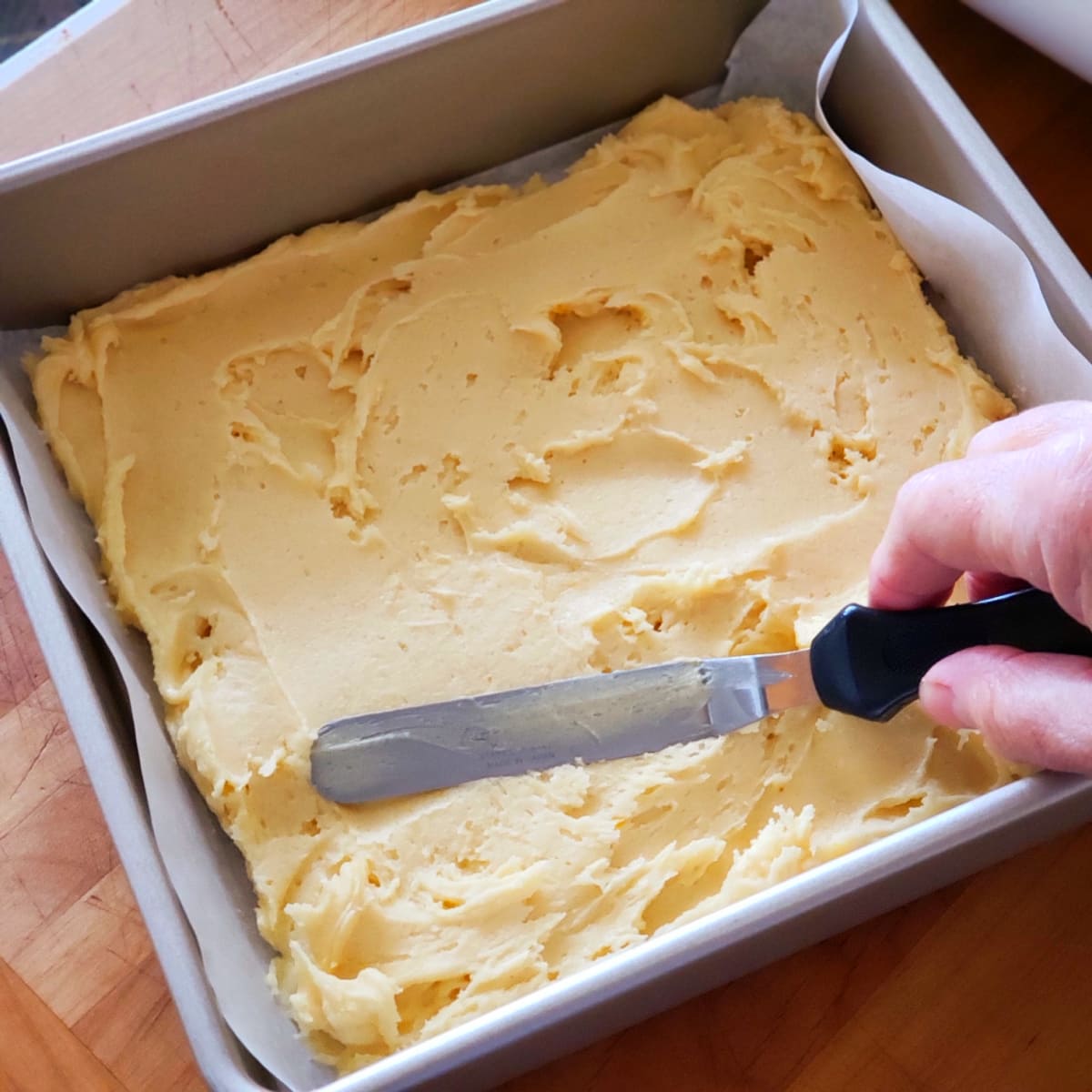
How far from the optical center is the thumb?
67cm

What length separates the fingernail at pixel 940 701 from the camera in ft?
2.48

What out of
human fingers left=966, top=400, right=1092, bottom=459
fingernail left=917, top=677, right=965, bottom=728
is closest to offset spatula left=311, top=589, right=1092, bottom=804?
fingernail left=917, top=677, right=965, bottom=728

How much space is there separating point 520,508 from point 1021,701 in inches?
19.0

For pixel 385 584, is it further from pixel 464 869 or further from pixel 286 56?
pixel 286 56

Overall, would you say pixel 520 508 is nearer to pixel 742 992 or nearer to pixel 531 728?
pixel 531 728

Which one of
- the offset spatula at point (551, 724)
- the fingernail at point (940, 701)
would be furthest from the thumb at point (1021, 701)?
the offset spatula at point (551, 724)

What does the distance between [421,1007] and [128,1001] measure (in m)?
0.26

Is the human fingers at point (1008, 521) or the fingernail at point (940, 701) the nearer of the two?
the human fingers at point (1008, 521)

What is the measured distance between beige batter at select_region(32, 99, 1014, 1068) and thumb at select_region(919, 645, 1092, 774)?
0.49 feet

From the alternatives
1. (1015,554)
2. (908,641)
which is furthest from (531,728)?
(1015,554)

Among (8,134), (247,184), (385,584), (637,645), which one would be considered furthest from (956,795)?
(8,134)

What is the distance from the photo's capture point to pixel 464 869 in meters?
0.91

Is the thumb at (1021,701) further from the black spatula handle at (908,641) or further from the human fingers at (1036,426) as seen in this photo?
the human fingers at (1036,426)

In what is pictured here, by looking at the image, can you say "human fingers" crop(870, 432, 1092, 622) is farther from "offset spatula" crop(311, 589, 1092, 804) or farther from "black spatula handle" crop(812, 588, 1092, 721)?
"offset spatula" crop(311, 589, 1092, 804)
